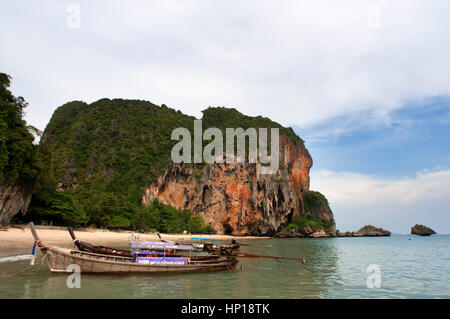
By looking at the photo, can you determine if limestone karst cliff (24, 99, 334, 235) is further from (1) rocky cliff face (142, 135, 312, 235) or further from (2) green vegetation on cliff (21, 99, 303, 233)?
(2) green vegetation on cliff (21, 99, 303, 233)

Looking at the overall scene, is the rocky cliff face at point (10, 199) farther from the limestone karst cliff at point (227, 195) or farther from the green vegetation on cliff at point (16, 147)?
the limestone karst cliff at point (227, 195)

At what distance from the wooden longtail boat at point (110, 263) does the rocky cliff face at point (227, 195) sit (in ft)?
212

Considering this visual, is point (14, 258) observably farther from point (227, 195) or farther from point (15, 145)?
point (227, 195)

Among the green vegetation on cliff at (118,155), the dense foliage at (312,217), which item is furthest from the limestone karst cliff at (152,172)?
the dense foliage at (312,217)

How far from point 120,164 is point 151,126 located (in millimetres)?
20425

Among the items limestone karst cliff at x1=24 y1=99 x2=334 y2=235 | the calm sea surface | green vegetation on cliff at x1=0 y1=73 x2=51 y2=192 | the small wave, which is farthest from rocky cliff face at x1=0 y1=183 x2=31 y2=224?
limestone karst cliff at x1=24 y1=99 x2=334 y2=235

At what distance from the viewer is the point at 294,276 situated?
18391mm

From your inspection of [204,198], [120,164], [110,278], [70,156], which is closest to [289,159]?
[204,198]

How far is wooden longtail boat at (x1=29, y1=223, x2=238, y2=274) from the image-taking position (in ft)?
49.9

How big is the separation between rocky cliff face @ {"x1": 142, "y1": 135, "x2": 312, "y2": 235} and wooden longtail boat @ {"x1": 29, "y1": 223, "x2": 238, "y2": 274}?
64.7 metres

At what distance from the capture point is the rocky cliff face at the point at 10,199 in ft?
104

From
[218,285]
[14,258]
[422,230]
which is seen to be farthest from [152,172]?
[422,230]
